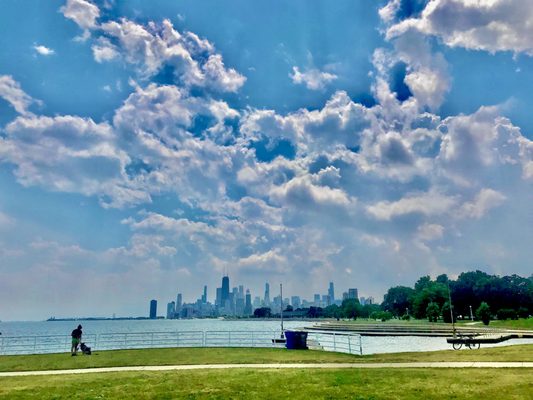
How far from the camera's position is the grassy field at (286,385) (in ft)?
43.7

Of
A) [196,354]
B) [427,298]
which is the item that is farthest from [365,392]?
[427,298]

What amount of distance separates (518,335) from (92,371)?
6224 cm

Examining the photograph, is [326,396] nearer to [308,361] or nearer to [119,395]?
[119,395]

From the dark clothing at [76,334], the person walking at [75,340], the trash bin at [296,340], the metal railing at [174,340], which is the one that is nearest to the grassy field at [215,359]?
the metal railing at [174,340]

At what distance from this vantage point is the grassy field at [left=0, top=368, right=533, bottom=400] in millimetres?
13305

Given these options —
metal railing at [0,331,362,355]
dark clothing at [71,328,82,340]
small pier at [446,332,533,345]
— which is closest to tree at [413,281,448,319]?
metal railing at [0,331,362,355]

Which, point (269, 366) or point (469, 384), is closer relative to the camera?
point (469, 384)

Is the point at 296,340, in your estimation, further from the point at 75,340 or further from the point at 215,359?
the point at 75,340

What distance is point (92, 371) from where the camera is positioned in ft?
67.0

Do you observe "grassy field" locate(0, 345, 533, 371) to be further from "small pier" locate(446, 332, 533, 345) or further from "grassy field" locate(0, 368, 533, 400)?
"small pier" locate(446, 332, 533, 345)

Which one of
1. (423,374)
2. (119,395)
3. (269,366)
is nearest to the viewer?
(119,395)

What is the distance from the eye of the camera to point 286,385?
1493 cm

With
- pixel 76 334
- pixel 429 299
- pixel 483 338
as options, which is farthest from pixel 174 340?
pixel 429 299

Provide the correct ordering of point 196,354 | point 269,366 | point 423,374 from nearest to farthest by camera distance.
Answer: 1. point 423,374
2. point 269,366
3. point 196,354
